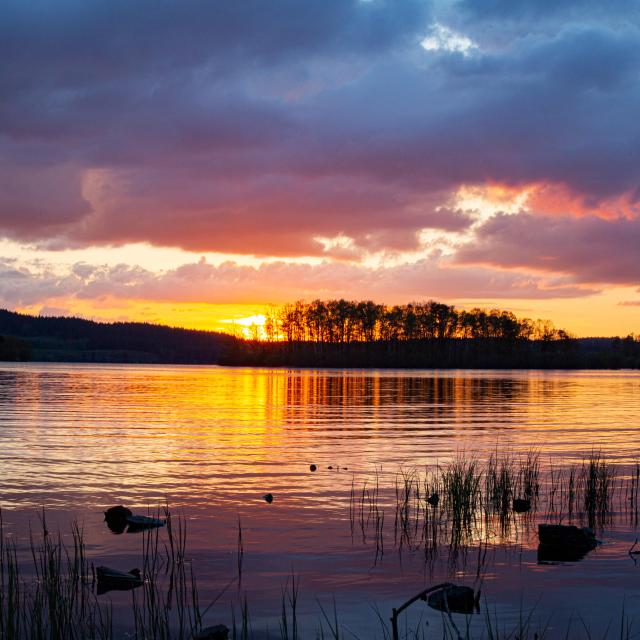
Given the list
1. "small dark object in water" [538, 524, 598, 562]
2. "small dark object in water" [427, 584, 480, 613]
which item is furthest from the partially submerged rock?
"small dark object in water" [538, 524, 598, 562]

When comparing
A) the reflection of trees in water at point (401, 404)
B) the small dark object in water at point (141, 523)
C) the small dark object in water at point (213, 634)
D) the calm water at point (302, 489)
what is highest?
the small dark object in water at point (213, 634)

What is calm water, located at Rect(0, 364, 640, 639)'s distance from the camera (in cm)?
1425

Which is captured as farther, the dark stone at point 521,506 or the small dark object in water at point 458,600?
the dark stone at point 521,506

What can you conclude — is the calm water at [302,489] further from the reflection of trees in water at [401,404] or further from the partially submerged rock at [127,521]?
the reflection of trees in water at [401,404]

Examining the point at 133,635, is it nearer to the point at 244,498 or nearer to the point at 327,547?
the point at 327,547

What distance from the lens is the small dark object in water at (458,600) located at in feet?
43.1

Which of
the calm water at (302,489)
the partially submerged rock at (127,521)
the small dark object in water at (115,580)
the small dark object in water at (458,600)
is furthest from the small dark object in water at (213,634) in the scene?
the partially submerged rock at (127,521)

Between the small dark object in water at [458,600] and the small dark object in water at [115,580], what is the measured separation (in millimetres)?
5581

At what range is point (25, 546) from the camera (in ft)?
55.9

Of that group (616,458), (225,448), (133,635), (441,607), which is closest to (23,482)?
(225,448)

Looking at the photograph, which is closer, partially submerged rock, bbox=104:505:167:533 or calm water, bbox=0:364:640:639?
calm water, bbox=0:364:640:639

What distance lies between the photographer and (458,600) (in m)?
13.2

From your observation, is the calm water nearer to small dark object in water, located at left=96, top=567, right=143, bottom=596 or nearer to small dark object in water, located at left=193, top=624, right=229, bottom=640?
small dark object in water, located at left=96, top=567, right=143, bottom=596

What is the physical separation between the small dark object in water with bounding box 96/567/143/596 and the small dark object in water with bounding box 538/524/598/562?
8915mm
